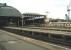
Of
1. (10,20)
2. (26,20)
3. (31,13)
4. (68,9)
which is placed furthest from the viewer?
(31,13)

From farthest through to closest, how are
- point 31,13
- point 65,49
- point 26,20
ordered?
point 31,13 < point 26,20 < point 65,49

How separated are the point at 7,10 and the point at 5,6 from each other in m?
3.96

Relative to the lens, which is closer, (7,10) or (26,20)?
(26,20)

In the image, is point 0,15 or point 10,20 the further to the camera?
point 0,15

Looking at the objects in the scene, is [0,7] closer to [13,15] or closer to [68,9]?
[13,15]

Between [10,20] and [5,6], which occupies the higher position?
[5,6]

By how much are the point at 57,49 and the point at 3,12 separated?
152 meters

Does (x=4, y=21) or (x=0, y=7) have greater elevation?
(x=0, y=7)

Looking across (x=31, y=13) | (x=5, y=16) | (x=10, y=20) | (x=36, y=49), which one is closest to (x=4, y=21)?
(x=10, y=20)

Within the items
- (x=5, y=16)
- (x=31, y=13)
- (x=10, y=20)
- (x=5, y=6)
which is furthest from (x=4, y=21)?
(x=31, y=13)

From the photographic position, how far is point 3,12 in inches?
6467

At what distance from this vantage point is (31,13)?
181m

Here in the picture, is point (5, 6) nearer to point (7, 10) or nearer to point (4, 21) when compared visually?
point (7, 10)

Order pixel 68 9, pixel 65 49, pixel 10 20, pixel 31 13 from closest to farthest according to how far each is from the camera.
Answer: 1. pixel 65 49
2. pixel 68 9
3. pixel 10 20
4. pixel 31 13
